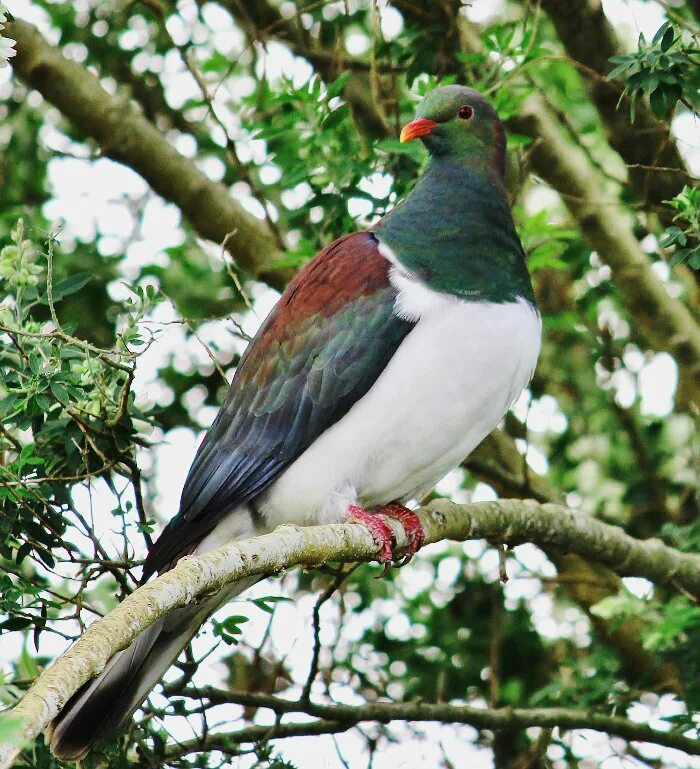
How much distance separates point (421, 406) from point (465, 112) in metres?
0.97

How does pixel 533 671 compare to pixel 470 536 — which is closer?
pixel 470 536

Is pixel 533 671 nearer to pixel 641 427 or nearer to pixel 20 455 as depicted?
pixel 641 427

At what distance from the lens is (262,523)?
371 cm

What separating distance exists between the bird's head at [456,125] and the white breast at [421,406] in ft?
1.67

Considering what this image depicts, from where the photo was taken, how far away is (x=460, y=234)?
11.8ft

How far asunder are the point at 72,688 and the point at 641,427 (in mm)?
3513

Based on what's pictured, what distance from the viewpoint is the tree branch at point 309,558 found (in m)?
1.98

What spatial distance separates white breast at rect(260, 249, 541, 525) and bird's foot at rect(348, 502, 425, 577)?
70mm

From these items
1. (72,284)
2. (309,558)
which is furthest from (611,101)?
(309,558)

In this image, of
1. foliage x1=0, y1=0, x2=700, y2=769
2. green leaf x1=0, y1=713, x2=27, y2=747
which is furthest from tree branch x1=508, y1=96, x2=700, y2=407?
green leaf x1=0, y1=713, x2=27, y2=747

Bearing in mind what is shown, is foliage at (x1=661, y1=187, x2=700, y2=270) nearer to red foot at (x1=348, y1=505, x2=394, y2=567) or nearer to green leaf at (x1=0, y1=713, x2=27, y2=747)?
red foot at (x1=348, y1=505, x2=394, y2=567)

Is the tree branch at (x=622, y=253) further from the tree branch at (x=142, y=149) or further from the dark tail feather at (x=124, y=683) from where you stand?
the dark tail feather at (x=124, y=683)

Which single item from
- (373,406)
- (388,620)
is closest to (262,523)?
(373,406)

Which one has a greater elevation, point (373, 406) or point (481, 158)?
point (481, 158)
